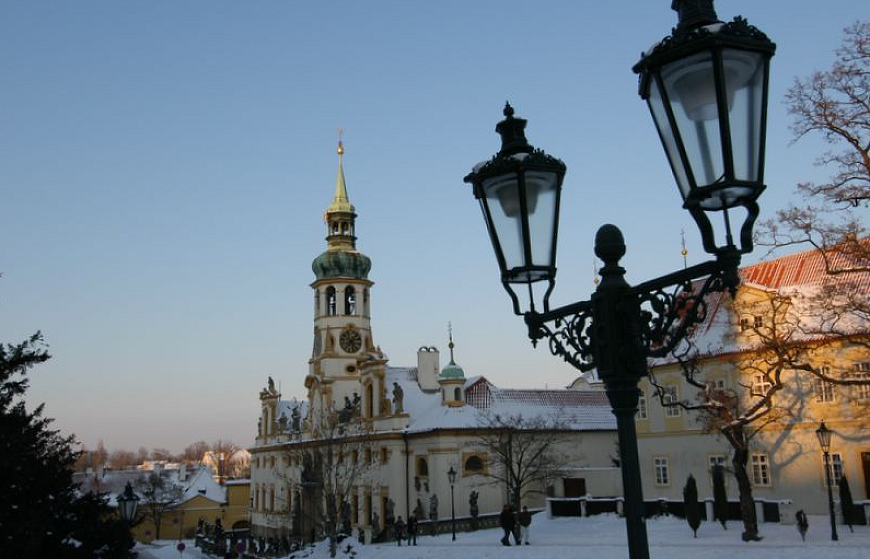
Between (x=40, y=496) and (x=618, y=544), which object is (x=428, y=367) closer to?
(x=618, y=544)

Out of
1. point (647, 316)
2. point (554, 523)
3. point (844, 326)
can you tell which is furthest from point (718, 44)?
point (554, 523)

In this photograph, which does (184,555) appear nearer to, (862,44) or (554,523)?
(554,523)

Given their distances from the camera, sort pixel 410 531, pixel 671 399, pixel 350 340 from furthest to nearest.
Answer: pixel 350 340, pixel 671 399, pixel 410 531

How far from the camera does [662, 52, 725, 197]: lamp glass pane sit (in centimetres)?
387

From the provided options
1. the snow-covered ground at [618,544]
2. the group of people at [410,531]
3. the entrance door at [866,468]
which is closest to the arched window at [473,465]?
the snow-covered ground at [618,544]

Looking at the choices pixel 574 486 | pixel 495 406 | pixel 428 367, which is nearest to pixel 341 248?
pixel 428 367

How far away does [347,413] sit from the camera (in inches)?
A: 2250

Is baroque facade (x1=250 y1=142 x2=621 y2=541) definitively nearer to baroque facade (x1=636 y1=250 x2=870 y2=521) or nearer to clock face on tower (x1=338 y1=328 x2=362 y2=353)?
clock face on tower (x1=338 y1=328 x2=362 y2=353)

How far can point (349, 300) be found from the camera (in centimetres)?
6300

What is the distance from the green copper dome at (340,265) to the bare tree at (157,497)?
28.0m

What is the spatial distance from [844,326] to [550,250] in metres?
32.6

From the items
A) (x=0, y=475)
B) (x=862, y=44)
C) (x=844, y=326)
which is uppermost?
(x=862, y=44)

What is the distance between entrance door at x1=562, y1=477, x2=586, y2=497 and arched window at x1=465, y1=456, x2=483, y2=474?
492 centimetres

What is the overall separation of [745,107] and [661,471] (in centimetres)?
3963
